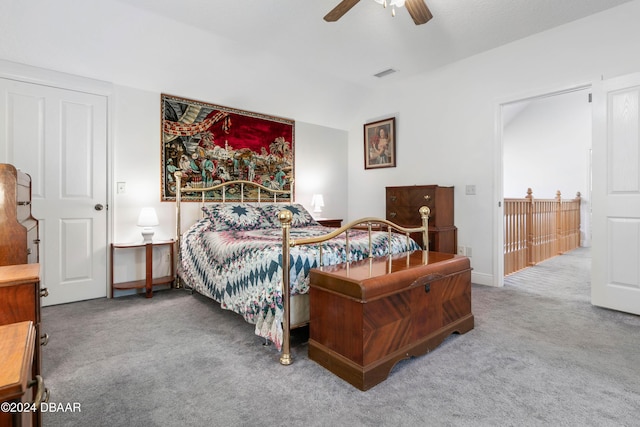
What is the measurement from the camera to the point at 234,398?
1613 millimetres

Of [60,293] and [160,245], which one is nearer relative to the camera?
[60,293]

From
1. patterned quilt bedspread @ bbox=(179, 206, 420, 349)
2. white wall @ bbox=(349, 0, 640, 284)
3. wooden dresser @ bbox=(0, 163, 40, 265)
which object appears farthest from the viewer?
white wall @ bbox=(349, 0, 640, 284)

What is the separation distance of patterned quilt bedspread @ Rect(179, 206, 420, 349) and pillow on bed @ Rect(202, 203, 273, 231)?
27 centimetres

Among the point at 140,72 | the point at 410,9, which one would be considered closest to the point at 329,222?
the point at 140,72

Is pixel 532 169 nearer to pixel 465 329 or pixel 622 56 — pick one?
pixel 622 56

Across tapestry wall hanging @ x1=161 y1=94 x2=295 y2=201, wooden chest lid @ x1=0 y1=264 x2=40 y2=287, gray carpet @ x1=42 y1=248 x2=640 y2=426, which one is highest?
tapestry wall hanging @ x1=161 y1=94 x2=295 y2=201

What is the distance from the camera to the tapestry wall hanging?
3750 mm

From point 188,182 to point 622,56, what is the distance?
14.8 feet

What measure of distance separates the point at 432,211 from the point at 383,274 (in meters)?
2.26

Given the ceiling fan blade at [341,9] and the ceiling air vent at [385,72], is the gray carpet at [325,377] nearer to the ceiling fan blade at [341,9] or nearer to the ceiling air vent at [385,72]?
the ceiling fan blade at [341,9]

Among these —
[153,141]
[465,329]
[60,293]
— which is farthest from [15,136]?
[465,329]

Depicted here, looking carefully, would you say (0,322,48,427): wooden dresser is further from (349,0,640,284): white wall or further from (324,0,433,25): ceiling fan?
(349,0,640,284): white wall

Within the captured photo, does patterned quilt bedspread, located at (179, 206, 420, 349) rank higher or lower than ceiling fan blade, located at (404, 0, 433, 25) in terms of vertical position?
lower

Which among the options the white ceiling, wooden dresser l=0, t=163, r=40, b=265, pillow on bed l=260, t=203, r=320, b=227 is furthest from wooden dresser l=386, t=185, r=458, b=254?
wooden dresser l=0, t=163, r=40, b=265
